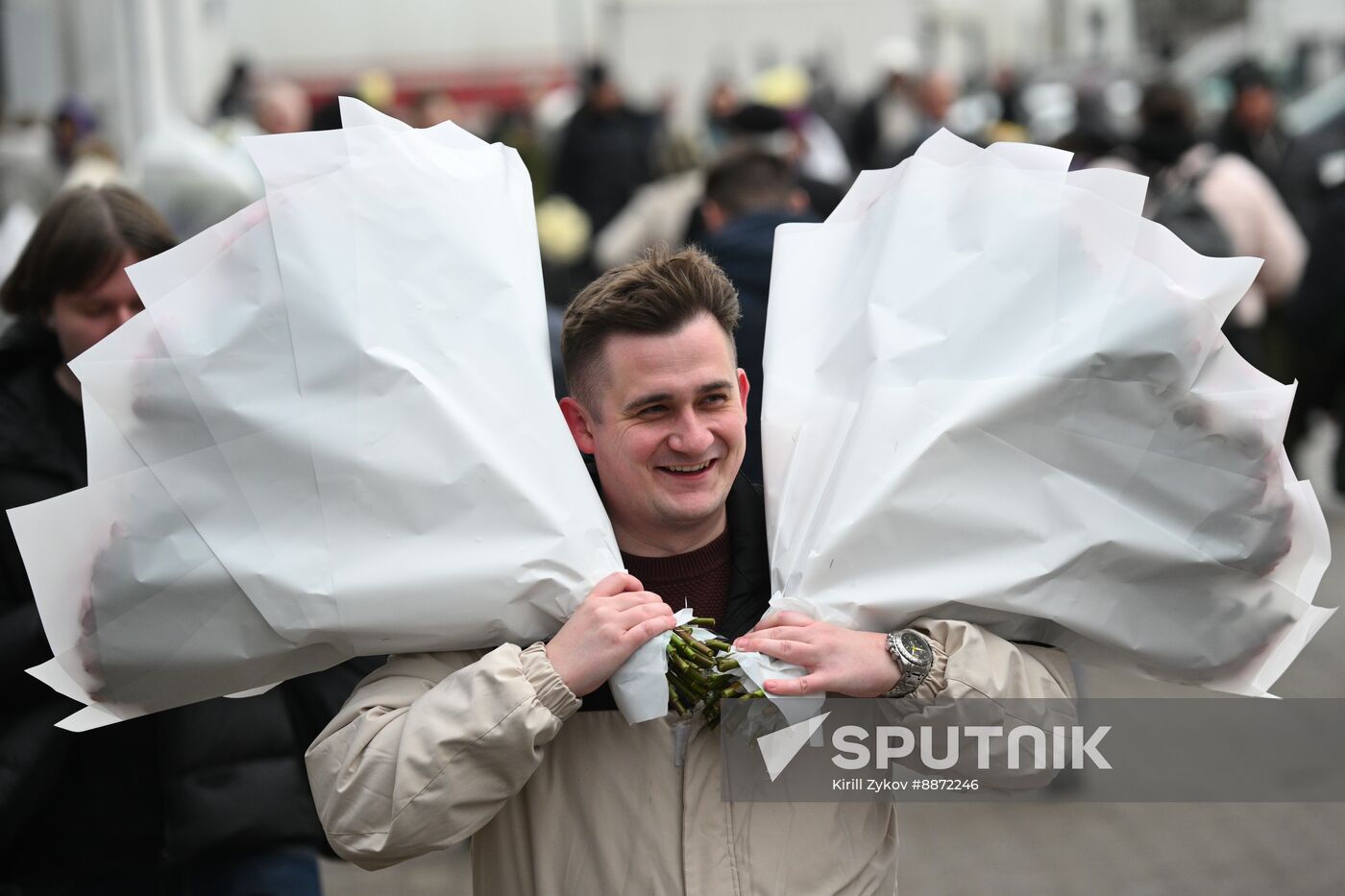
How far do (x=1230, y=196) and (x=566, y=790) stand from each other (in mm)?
5955

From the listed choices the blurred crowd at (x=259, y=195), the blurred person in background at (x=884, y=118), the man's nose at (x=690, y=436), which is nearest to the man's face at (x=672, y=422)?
the man's nose at (x=690, y=436)

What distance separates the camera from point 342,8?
2806 cm

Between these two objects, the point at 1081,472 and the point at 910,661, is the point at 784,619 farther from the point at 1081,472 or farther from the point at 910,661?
the point at 1081,472

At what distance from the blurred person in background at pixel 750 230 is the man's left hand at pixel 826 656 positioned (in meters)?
0.57

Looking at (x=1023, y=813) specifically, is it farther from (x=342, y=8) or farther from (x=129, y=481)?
(x=342, y=8)

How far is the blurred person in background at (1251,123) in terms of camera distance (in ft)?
37.1

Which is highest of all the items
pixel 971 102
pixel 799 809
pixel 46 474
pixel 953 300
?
pixel 953 300

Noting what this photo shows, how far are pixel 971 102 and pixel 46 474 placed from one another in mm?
20814

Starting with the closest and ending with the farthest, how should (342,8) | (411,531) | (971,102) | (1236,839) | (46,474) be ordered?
1. (411,531)
2. (46,474)
3. (1236,839)
4. (971,102)
5. (342,8)

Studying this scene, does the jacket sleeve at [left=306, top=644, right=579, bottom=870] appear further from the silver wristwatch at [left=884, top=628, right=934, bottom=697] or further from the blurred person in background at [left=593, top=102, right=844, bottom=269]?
the blurred person in background at [left=593, top=102, right=844, bottom=269]

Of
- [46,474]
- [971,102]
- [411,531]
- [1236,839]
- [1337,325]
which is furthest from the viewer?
[971,102]

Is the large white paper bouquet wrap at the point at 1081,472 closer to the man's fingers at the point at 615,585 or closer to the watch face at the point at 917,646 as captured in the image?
the watch face at the point at 917,646

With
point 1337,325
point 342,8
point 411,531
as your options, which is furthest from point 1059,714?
point 342,8

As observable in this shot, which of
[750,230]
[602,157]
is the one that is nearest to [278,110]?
[602,157]
